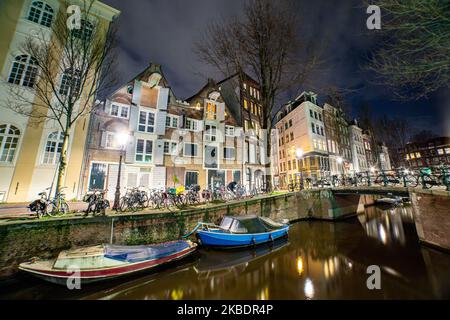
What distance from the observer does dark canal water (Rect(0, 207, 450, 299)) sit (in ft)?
17.6

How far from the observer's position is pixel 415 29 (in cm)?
605

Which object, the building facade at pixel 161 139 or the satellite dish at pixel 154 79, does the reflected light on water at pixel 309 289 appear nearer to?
the building facade at pixel 161 139

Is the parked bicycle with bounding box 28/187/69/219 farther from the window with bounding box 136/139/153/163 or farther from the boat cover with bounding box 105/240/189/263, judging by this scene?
the window with bounding box 136/139/153/163

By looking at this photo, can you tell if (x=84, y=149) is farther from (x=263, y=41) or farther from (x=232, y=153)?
(x=263, y=41)

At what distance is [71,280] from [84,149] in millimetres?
10348

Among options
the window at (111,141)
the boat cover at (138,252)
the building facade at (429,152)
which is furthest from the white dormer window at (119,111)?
the building facade at (429,152)

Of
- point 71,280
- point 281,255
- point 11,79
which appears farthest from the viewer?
point 11,79

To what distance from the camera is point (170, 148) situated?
16.8 m

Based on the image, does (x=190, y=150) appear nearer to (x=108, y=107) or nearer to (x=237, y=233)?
(x=108, y=107)

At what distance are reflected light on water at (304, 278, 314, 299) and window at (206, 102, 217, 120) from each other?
17261 mm

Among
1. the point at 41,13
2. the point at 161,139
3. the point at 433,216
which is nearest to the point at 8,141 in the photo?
the point at 161,139

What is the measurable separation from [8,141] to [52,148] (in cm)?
200

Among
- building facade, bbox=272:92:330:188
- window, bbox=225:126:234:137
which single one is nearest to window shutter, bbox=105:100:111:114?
window, bbox=225:126:234:137
